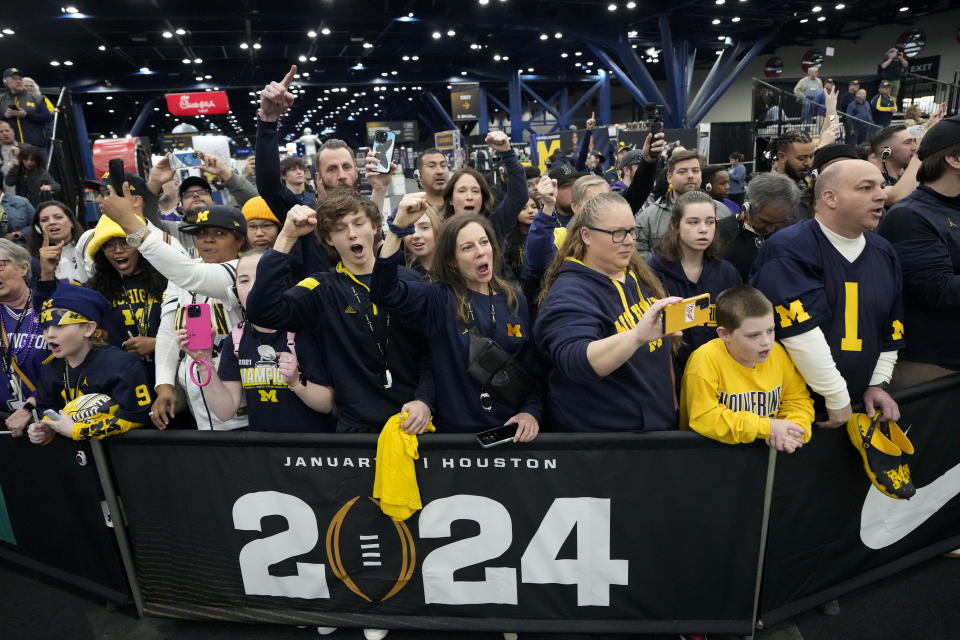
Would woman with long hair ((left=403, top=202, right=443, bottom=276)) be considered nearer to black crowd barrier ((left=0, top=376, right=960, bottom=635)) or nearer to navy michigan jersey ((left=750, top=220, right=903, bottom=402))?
black crowd barrier ((left=0, top=376, right=960, bottom=635))

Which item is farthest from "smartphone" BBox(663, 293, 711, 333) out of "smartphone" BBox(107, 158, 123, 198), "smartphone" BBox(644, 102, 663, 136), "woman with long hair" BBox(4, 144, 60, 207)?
"woman with long hair" BBox(4, 144, 60, 207)

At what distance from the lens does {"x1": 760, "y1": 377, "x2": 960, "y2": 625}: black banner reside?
2672 millimetres

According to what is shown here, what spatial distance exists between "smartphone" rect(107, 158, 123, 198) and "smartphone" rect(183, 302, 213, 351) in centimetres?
73

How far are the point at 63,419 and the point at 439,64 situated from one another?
27.5 metres

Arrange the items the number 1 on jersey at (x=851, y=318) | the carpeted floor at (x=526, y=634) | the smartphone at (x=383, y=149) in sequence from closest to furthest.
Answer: the number 1 on jersey at (x=851, y=318) → the carpeted floor at (x=526, y=634) → the smartphone at (x=383, y=149)

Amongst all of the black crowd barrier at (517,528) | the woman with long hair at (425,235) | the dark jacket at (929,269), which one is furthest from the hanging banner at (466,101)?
the black crowd barrier at (517,528)

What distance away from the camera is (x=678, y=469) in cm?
255

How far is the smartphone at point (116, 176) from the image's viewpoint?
2859 millimetres

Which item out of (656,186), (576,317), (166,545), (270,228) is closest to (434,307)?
(576,317)

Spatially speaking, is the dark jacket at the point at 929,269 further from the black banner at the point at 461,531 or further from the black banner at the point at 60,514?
the black banner at the point at 60,514

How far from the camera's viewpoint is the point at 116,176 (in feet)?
9.51

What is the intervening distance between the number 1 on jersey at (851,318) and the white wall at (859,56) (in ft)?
50.7

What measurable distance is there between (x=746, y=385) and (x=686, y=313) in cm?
88

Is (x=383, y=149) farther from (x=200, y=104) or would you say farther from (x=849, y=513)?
(x=200, y=104)
